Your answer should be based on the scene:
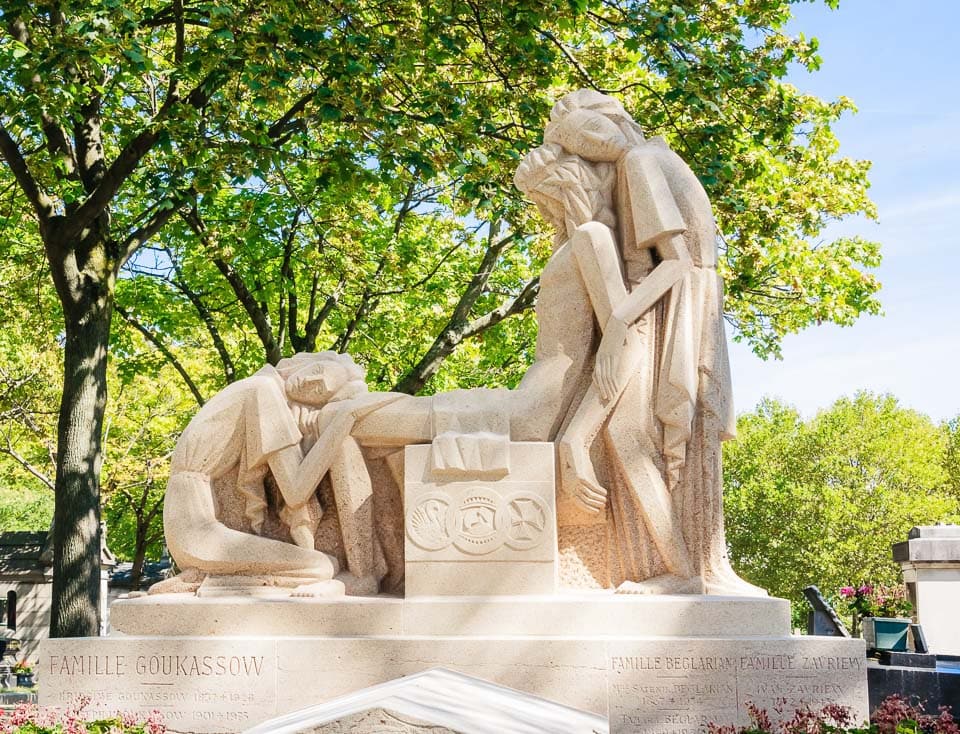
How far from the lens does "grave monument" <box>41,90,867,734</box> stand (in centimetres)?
657

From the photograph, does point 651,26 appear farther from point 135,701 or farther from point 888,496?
point 888,496

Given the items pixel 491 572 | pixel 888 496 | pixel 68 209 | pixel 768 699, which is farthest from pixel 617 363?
pixel 888 496

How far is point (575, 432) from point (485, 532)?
0.89m

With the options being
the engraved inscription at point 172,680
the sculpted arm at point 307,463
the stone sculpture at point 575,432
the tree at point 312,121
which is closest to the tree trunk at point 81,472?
the tree at point 312,121

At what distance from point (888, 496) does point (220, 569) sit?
35026mm

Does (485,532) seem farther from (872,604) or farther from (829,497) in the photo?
(829,497)

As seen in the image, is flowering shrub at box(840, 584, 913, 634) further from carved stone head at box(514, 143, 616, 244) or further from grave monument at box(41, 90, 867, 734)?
carved stone head at box(514, 143, 616, 244)

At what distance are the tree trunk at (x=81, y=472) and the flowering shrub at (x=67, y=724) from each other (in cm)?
597

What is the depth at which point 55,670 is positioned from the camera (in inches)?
268

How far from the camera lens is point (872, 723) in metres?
5.79

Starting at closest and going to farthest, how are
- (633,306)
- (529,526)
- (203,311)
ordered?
(529,526) → (633,306) → (203,311)

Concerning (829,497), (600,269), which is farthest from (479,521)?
(829,497)

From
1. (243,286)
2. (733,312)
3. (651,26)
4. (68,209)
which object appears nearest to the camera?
(651,26)

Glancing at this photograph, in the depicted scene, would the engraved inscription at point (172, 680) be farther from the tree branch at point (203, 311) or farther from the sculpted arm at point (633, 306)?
the tree branch at point (203, 311)
